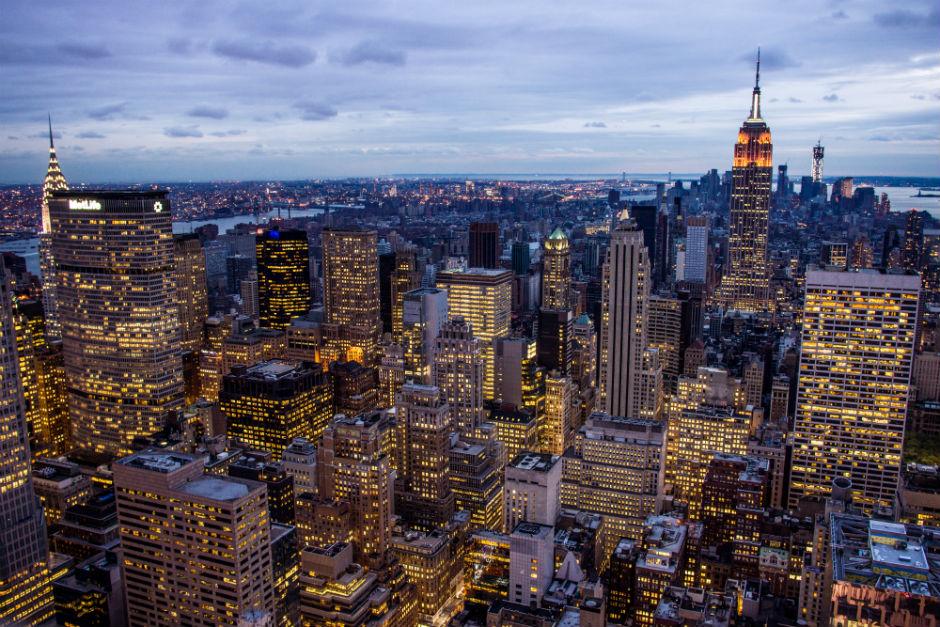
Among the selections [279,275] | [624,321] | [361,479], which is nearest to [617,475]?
[624,321]

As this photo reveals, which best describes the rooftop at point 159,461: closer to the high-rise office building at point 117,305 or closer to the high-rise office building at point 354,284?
the high-rise office building at point 117,305

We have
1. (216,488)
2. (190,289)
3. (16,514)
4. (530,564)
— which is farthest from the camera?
(190,289)

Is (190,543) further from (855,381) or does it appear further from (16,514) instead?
(855,381)

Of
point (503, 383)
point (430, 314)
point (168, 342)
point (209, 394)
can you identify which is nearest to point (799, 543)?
point (503, 383)

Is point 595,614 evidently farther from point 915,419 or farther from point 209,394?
point 209,394

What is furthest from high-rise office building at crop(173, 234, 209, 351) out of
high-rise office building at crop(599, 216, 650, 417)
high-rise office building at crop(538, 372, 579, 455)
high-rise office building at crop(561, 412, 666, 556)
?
high-rise office building at crop(561, 412, 666, 556)

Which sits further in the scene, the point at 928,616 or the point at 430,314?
the point at 430,314

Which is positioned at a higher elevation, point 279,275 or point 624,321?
point 279,275
